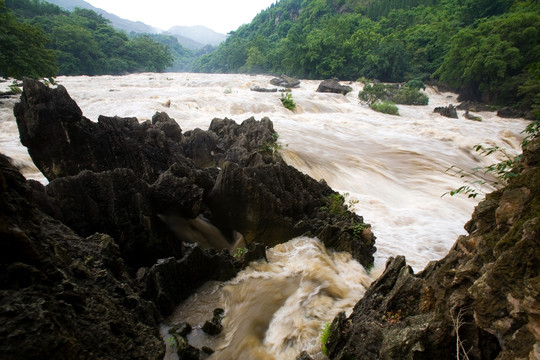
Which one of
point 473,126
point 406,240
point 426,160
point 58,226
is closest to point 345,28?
point 473,126

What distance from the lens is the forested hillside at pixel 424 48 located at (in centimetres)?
2661

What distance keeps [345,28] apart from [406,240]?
191 feet

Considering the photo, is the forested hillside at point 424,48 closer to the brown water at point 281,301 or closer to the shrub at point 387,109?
the brown water at point 281,301

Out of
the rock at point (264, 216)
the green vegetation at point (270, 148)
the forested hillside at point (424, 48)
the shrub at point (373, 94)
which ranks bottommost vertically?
the rock at point (264, 216)

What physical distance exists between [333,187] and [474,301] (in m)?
7.41

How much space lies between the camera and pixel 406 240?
6891mm

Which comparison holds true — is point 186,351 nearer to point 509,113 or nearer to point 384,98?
point 384,98

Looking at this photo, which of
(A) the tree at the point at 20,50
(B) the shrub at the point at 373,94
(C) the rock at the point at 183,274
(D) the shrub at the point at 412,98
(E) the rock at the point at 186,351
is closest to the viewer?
(E) the rock at the point at 186,351

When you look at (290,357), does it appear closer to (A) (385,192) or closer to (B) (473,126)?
(A) (385,192)

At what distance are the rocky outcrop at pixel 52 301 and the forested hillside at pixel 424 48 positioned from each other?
5.16m

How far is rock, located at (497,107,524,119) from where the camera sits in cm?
2327

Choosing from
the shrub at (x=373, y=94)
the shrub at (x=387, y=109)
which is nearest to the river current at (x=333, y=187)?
the shrub at (x=387, y=109)

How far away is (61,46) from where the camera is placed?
4206 centimetres

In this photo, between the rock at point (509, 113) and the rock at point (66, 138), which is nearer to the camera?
the rock at point (66, 138)
